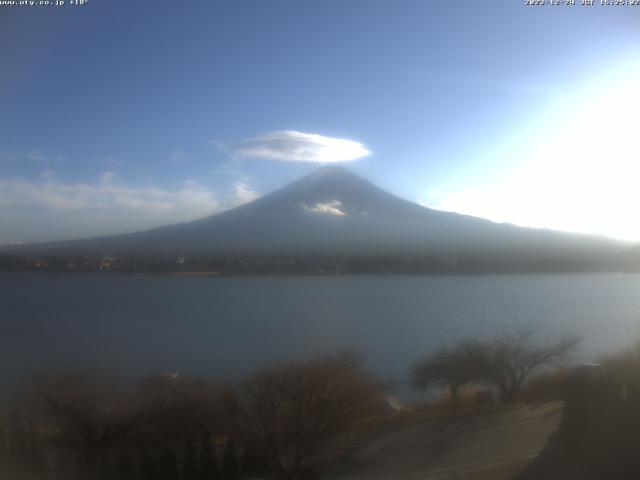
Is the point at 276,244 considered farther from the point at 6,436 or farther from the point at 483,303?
the point at 6,436

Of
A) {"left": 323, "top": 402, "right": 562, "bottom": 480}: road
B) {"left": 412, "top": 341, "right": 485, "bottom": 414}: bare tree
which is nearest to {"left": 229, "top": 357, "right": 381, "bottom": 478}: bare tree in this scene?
{"left": 323, "top": 402, "right": 562, "bottom": 480}: road

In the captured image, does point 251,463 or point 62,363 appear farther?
point 62,363

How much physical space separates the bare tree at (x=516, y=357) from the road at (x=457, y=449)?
25 centimetres

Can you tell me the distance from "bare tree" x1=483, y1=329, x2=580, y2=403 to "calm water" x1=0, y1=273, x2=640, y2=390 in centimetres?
12

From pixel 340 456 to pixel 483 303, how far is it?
1911 millimetres

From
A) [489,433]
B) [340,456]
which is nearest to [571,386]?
[489,433]

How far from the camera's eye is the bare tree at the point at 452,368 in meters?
3.78

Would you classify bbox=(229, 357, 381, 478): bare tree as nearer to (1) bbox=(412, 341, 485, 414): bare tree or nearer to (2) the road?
(2) the road

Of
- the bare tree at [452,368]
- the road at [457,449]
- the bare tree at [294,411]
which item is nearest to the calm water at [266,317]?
the bare tree at [452,368]

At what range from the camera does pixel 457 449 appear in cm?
340

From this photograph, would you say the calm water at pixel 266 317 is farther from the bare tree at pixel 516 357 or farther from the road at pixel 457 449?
the road at pixel 457 449

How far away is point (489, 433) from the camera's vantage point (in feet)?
11.6

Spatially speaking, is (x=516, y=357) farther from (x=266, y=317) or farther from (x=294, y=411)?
(x=266, y=317)

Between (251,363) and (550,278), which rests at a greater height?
(550,278)
